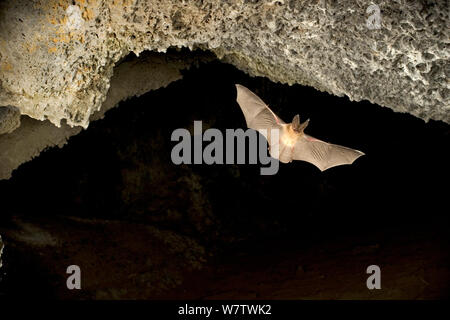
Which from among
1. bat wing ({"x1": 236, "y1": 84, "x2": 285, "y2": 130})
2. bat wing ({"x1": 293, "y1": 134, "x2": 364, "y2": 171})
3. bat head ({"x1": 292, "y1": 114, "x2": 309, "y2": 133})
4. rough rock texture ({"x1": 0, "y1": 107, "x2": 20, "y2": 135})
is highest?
bat wing ({"x1": 236, "y1": 84, "x2": 285, "y2": 130})

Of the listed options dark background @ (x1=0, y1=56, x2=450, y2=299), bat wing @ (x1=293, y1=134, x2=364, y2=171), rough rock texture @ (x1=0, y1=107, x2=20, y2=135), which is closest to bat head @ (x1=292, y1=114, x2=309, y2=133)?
bat wing @ (x1=293, y1=134, x2=364, y2=171)

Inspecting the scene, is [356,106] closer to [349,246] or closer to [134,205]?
[349,246]

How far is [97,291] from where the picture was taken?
3.68 metres

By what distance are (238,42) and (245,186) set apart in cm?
236

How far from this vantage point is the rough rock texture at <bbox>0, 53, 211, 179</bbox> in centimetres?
303

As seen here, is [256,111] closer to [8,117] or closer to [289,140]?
[289,140]

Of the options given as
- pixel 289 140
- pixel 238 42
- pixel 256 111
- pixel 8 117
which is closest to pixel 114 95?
pixel 8 117

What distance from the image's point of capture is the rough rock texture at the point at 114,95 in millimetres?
3027

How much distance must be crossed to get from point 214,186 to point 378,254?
5.70 feet

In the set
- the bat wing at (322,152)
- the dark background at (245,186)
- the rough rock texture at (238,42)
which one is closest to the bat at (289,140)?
the bat wing at (322,152)

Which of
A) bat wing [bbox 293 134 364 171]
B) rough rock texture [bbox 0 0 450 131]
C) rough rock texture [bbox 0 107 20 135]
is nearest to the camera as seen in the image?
rough rock texture [bbox 0 0 450 131]

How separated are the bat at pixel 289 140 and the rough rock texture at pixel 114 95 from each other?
2.21ft

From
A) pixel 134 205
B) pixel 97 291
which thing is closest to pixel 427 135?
pixel 134 205

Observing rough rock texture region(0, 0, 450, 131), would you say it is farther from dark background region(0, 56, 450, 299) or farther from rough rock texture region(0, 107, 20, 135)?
dark background region(0, 56, 450, 299)
